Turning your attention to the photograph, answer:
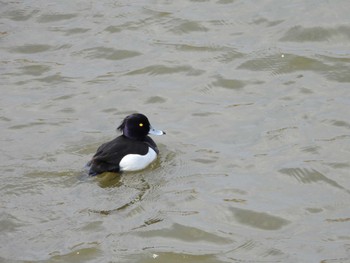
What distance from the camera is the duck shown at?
795cm

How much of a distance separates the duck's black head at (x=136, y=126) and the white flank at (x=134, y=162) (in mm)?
405

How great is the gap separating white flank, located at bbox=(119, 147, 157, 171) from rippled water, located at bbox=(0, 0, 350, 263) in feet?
0.38

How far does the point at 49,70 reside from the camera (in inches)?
412

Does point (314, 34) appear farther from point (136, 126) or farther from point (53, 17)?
point (53, 17)

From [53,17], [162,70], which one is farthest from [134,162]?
[53,17]

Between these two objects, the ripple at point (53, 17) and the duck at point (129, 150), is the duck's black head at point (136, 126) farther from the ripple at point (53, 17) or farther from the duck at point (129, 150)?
the ripple at point (53, 17)

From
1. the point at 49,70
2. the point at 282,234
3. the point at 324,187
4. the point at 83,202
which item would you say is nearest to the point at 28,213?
the point at 83,202

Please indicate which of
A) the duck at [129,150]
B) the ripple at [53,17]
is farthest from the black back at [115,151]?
the ripple at [53,17]

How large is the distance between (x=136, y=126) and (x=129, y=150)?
0.39 m

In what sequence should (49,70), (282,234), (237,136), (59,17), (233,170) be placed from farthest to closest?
(59,17) < (49,70) < (237,136) < (233,170) < (282,234)

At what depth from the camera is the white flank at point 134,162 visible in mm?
8117

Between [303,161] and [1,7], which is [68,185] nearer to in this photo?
[303,161]

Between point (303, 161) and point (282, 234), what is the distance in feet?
4.64

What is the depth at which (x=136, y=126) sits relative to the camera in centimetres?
855
